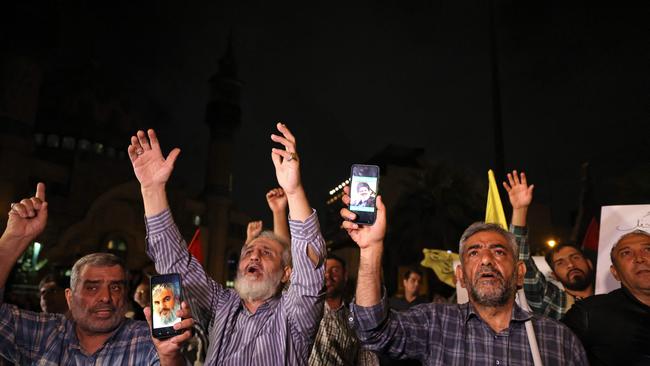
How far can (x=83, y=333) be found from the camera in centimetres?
341

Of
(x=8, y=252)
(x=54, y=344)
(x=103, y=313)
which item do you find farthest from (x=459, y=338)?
(x=8, y=252)

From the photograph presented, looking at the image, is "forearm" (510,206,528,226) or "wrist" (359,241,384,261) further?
"forearm" (510,206,528,226)

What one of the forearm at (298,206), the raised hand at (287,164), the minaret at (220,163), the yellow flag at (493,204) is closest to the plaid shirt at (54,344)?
the forearm at (298,206)

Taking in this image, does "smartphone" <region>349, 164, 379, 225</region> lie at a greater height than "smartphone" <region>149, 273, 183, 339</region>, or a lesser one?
greater

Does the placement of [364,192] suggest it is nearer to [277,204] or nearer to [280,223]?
[277,204]

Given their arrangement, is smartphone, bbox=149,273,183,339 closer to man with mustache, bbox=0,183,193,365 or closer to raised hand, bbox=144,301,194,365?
raised hand, bbox=144,301,194,365

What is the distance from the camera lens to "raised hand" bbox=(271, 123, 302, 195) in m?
3.13

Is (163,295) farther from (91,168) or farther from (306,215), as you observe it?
(91,168)

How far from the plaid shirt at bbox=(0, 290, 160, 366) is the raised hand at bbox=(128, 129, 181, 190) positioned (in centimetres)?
111

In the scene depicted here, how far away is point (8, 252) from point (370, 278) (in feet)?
7.80

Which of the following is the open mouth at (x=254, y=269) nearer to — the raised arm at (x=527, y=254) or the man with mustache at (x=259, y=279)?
the man with mustache at (x=259, y=279)

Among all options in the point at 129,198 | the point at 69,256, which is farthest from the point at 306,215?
the point at 129,198

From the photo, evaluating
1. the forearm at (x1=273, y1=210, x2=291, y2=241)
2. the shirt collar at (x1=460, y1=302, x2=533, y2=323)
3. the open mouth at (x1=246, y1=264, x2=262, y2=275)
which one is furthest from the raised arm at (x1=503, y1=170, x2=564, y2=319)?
the open mouth at (x1=246, y1=264, x2=262, y2=275)

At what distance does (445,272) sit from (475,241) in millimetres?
5345
